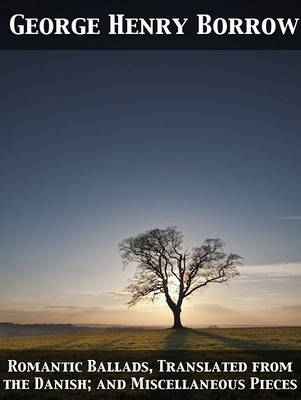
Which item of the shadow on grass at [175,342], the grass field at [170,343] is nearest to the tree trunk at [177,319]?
the shadow on grass at [175,342]

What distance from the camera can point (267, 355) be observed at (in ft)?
55.0

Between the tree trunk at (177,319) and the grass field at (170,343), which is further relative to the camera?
the tree trunk at (177,319)

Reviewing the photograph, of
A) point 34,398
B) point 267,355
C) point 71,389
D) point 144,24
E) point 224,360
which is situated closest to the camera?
point 34,398

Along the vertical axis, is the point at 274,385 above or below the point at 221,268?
below

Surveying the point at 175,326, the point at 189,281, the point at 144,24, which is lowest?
the point at 175,326

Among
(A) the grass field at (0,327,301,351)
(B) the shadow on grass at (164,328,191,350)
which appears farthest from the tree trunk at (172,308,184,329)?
(A) the grass field at (0,327,301,351)

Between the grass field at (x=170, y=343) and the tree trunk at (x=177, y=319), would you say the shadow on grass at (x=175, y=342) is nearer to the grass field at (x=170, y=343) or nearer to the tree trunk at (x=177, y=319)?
the grass field at (x=170, y=343)

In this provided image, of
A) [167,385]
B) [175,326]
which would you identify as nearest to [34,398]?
[167,385]

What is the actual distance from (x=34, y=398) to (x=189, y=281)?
35897mm

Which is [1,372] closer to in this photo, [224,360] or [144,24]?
[224,360]

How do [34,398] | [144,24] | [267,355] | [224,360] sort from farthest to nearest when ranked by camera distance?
[144,24] → [267,355] → [224,360] → [34,398]

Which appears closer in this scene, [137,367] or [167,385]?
[167,385]

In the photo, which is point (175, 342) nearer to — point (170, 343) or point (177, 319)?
point (170, 343)

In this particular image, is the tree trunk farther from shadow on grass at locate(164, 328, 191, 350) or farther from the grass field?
the grass field
